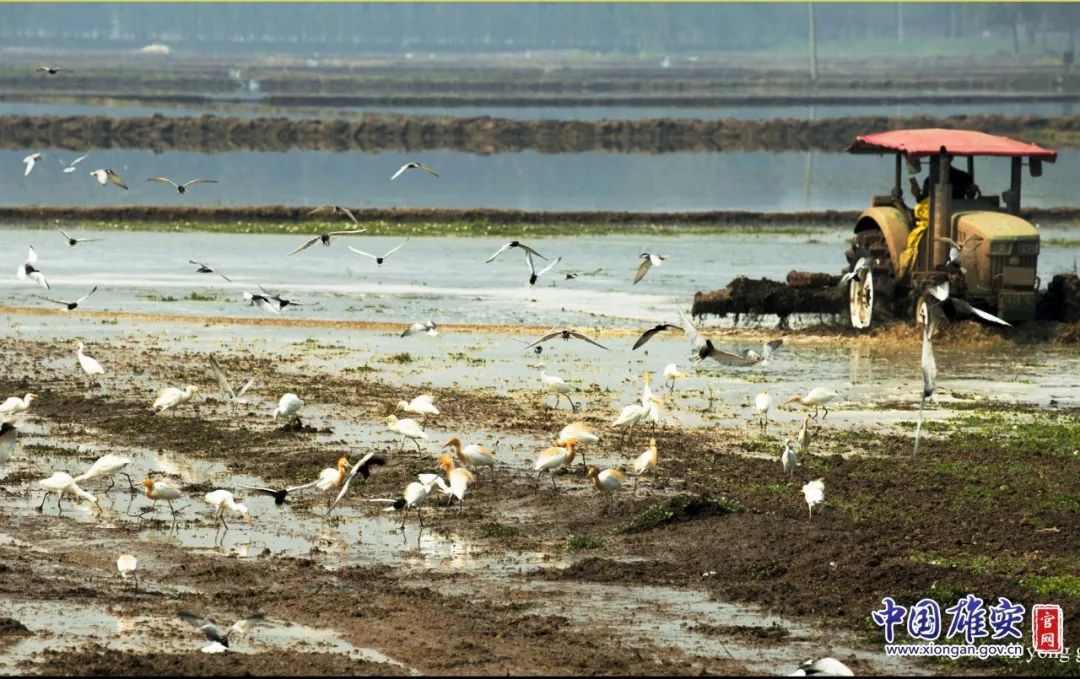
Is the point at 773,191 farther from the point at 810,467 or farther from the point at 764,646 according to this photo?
the point at 764,646

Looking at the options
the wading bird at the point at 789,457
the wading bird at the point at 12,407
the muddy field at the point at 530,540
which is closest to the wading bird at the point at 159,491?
the muddy field at the point at 530,540

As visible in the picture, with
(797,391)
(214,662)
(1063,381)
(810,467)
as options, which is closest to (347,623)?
(214,662)

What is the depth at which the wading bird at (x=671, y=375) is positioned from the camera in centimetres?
2050

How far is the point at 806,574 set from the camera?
1253 centimetres

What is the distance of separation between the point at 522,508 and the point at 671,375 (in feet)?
19.2

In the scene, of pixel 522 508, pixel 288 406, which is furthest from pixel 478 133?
pixel 522 508

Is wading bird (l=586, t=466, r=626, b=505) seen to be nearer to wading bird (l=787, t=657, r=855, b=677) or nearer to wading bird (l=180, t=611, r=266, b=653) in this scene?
wading bird (l=180, t=611, r=266, b=653)

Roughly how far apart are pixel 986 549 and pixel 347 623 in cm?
487

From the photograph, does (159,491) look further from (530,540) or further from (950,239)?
(950,239)

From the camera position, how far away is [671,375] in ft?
67.5

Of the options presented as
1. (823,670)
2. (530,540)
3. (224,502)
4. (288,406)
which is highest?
(823,670)

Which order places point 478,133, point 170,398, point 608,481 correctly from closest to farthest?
point 608,481 → point 170,398 → point 478,133

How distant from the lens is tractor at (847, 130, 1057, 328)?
2503 cm

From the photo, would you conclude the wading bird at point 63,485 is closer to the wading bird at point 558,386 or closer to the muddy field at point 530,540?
the muddy field at point 530,540
